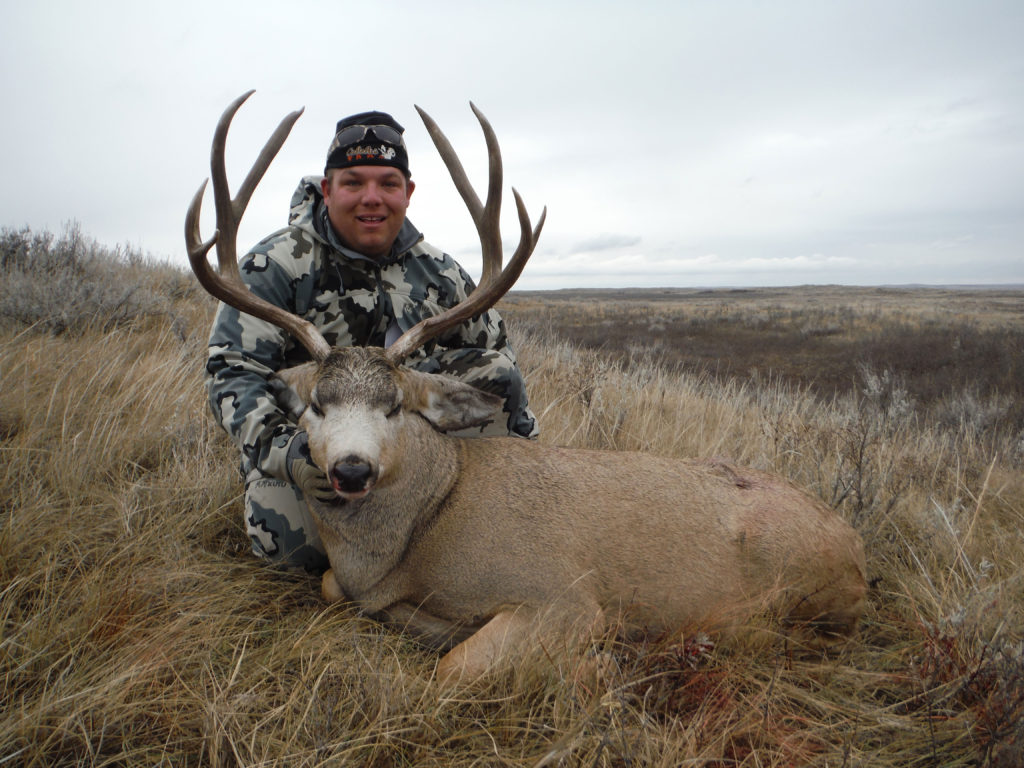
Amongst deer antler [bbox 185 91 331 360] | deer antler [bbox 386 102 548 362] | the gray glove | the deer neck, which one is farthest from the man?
deer antler [bbox 386 102 548 362]

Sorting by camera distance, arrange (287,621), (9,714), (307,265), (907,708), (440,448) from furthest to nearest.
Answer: (307,265)
(440,448)
(287,621)
(907,708)
(9,714)

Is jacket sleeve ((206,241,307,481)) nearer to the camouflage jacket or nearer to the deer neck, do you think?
the camouflage jacket

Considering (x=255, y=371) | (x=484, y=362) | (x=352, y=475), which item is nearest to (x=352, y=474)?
(x=352, y=475)

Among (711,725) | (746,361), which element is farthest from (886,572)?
(746,361)

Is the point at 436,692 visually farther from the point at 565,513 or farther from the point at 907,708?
the point at 907,708

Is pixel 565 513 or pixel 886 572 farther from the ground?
pixel 565 513

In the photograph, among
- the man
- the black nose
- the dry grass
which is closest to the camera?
the dry grass

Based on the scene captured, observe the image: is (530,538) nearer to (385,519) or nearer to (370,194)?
(385,519)

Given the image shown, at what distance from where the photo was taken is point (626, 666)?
2.63m

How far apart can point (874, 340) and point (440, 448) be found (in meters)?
21.9

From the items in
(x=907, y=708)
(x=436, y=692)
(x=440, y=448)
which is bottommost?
(x=907, y=708)

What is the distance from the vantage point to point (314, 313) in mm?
4086

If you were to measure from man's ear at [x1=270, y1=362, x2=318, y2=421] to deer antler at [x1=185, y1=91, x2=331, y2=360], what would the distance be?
127 millimetres

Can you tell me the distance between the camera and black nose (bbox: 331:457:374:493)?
2545 millimetres
